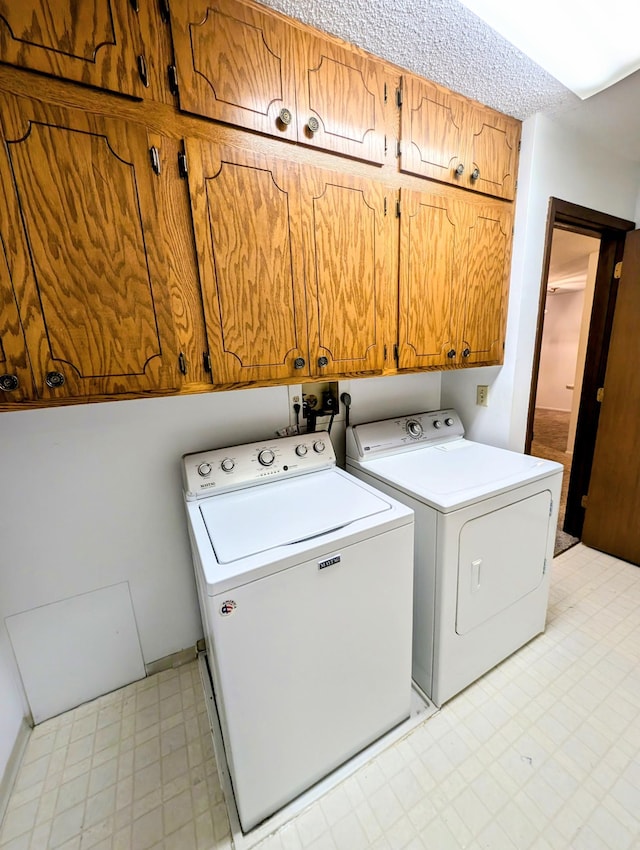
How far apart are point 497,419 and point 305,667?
5.16 feet

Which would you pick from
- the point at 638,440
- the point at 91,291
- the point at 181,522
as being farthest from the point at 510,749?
the point at 91,291

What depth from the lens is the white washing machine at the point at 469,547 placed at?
1305 millimetres

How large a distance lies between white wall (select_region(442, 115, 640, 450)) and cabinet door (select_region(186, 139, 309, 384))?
1206mm

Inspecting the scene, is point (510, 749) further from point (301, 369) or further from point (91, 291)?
point (91, 291)

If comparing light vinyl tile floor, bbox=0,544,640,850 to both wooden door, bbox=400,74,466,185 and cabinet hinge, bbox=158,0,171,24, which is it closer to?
wooden door, bbox=400,74,466,185

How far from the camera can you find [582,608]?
6.29ft

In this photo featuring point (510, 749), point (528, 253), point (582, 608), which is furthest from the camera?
point (582, 608)

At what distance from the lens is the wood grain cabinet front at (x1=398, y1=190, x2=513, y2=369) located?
147 centimetres

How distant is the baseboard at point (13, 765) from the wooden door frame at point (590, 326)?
8.78ft

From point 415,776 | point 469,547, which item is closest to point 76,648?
point 415,776

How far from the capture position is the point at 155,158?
98 centimetres

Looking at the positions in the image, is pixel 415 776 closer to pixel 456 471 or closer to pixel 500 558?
pixel 500 558

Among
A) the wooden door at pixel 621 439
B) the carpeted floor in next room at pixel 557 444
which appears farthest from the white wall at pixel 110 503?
the carpeted floor in next room at pixel 557 444

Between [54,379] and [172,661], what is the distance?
145cm
